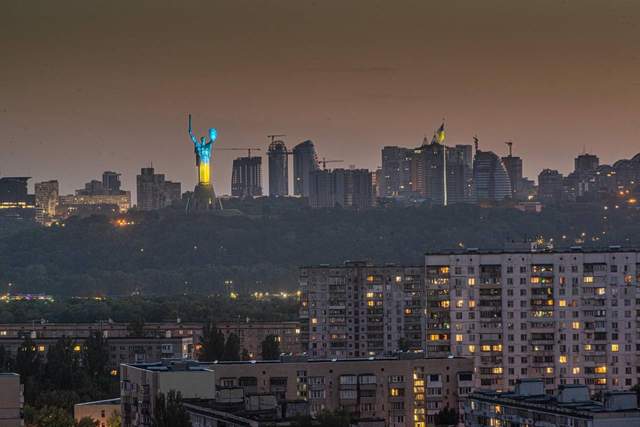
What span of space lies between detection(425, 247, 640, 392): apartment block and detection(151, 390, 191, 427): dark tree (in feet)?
92.4

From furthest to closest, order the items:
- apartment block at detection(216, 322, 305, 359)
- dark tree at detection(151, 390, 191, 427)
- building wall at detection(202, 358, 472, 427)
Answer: apartment block at detection(216, 322, 305, 359) < building wall at detection(202, 358, 472, 427) < dark tree at detection(151, 390, 191, 427)

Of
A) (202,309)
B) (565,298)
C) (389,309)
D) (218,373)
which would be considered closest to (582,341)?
(565,298)

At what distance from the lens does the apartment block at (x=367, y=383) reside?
80.0 m

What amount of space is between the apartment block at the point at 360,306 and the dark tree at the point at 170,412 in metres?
57.7

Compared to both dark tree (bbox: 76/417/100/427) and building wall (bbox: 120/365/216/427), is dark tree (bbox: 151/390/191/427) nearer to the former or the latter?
building wall (bbox: 120/365/216/427)

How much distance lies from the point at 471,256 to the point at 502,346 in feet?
14.2

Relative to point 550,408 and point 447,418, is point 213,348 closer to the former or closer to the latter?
point 447,418

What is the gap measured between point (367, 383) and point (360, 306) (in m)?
46.8

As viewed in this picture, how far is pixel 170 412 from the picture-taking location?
2625 inches

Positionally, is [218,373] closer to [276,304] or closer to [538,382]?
[538,382]

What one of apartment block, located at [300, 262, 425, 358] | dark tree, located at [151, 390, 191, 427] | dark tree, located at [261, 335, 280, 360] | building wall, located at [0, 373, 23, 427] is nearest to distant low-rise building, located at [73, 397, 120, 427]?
dark tree, located at [151, 390, 191, 427]

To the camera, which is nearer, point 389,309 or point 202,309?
point 389,309

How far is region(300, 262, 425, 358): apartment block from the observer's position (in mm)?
126875

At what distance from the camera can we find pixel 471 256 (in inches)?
3866
